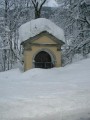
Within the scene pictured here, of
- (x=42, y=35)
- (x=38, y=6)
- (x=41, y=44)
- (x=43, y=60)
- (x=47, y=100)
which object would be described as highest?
(x=38, y=6)

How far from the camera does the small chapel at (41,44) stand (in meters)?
15.7

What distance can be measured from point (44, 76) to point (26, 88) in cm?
330

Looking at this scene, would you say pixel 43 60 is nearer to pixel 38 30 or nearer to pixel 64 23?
pixel 38 30

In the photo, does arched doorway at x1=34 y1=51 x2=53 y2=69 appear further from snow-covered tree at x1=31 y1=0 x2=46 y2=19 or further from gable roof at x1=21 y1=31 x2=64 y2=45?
snow-covered tree at x1=31 y1=0 x2=46 y2=19

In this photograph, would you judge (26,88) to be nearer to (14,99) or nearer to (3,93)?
(3,93)

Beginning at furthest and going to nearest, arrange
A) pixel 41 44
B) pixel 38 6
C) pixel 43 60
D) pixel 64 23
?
pixel 64 23, pixel 38 6, pixel 43 60, pixel 41 44

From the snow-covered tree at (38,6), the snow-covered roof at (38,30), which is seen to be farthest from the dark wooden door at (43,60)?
the snow-covered tree at (38,6)

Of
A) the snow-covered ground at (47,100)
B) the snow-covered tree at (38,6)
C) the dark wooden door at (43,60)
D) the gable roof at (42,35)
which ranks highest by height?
the snow-covered tree at (38,6)

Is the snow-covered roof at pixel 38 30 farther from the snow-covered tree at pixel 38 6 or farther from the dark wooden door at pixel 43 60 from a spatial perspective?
the snow-covered tree at pixel 38 6

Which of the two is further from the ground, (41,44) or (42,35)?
(42,35)

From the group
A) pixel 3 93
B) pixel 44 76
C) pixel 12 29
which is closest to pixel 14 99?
pixel 3 93

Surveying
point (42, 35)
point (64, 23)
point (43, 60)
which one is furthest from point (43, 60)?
point (64, 23)

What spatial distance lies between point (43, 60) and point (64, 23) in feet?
23.5

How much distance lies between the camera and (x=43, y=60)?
54.3 feet
